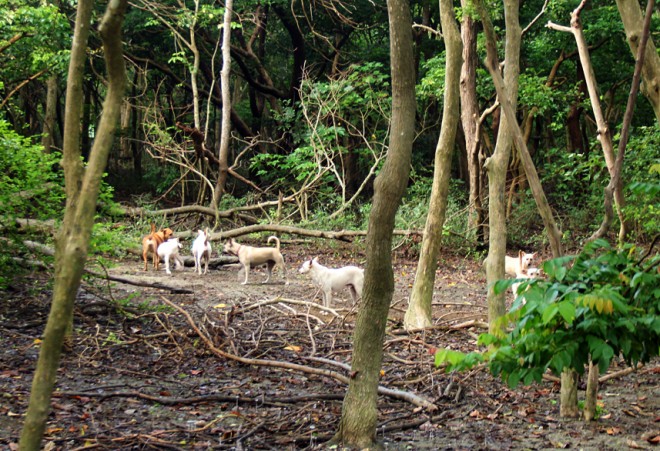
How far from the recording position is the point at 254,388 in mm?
7328

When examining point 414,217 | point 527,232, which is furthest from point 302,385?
point 527,232

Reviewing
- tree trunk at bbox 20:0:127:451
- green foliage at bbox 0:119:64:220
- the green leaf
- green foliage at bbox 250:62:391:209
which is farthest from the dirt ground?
green foliage at bbox 250:62:391:209

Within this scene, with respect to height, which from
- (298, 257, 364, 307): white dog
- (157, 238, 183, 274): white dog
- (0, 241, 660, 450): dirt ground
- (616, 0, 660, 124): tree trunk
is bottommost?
(0, 241, 660, 450): dirt ground

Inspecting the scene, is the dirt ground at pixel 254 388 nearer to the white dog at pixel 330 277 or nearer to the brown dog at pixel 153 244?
the white dog at pixel 330 277

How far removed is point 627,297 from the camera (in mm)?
4348

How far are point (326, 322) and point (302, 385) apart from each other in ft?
8.94

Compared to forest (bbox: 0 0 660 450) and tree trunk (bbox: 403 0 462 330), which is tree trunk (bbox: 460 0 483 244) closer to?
forest (bbox: 0 0 660 450)

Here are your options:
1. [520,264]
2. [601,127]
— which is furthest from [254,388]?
[520,264]

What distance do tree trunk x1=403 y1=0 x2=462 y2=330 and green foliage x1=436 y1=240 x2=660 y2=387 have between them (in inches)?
214

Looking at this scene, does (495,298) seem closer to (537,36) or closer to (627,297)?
(627,297)

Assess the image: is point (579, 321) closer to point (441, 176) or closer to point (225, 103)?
point (441, 176)

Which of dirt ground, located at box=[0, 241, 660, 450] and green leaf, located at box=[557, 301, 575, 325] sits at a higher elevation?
green leaf, located at box=[557, 301, 575, 325]

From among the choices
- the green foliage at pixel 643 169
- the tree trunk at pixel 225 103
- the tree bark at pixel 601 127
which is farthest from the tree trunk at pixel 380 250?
the tree trunk at pixel 225 103

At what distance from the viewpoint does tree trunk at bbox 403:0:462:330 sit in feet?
31.1
